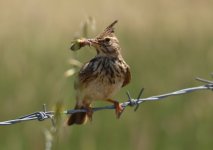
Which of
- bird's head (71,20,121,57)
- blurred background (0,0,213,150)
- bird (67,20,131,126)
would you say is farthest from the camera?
blurred background (0,0,213,150)

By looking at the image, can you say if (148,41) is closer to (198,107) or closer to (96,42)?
(198,107)

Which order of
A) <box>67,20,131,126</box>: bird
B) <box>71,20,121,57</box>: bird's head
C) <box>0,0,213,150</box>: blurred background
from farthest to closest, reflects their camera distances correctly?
1. <box>0,0,213,150</box>: blurred background
2. <box>67,20,131,126</box>: bird
3. <box>71,20,121,57</box>: bird's head

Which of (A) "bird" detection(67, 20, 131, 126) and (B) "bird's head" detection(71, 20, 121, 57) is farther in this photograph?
(A) "bird" detection(67, 20, 131, 126)

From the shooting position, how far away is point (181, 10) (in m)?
15.7

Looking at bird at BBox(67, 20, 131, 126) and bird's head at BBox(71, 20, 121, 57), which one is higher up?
bird's head at BBox(71, 20, 121, 57)

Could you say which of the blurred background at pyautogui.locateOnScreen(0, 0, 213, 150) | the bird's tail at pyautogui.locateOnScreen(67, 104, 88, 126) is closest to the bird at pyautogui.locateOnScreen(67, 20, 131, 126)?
the bird's tail at pyautogui.locateOnScreen(67, 104, 88, 126)

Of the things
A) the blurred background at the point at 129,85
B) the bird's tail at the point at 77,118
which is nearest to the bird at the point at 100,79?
the bird's tail at the point at 77,118

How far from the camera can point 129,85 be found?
25.4ft

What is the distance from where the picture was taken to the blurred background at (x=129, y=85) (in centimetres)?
663

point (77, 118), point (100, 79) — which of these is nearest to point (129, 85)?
point (100, 79)

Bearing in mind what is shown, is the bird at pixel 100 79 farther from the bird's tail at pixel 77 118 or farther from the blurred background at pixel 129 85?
the blurred background at pixel 129 85

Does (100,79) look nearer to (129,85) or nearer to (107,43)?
(107,43)

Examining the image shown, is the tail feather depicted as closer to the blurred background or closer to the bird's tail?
the bird's tail

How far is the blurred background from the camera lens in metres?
6.63
